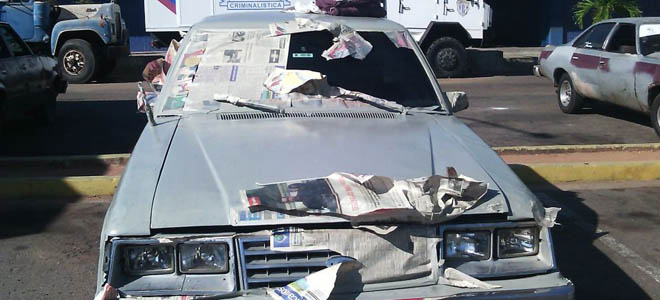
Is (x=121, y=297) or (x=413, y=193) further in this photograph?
(x=413, y=193)

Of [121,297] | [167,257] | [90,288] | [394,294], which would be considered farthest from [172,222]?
[90,288]

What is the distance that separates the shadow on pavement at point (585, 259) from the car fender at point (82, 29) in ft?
38.9

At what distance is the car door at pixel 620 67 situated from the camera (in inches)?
380

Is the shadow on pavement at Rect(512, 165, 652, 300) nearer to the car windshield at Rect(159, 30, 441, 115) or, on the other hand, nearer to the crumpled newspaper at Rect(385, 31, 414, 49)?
the car windshield at Rect(159, 30, 441, 115)

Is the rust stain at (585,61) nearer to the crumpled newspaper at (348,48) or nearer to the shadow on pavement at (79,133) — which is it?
the shadow on pavement at (79,133)

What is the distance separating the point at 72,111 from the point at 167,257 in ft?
32.7

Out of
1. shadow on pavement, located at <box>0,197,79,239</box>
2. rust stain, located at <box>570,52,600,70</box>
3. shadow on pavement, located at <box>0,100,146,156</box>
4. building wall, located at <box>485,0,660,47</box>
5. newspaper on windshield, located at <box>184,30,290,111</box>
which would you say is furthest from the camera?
building wall, located at <box>485,0,660,47</box>

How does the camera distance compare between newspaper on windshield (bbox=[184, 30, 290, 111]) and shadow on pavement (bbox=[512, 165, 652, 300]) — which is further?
shadow on pavement (bbox=[512, 165, 652, 300])

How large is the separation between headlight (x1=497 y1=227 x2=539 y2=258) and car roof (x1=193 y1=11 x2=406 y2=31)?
2094 mm

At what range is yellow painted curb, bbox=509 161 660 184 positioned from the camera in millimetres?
7012

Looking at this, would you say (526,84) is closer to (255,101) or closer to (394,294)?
(255,101)

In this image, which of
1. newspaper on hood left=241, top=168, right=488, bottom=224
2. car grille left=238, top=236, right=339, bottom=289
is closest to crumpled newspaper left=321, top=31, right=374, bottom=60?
newspaper on hood left=241, top=168, right=488, bottom=224

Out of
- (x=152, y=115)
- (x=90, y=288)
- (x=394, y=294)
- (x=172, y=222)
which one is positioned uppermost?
(x=152, y=115)

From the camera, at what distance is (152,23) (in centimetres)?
1736
